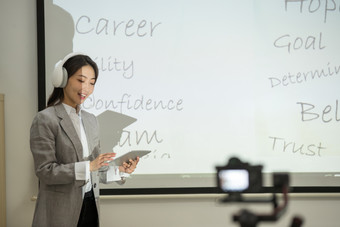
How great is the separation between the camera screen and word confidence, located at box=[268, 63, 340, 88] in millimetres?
2180

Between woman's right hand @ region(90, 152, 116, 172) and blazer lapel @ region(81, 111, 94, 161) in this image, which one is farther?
blazer lapel @ region(81, 111, 94, 161)

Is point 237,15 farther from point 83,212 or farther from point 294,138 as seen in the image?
point 83,212

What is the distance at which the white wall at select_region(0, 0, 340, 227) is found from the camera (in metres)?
2.97

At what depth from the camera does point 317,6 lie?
3.00 metres

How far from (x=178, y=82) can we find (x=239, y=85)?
0.43m

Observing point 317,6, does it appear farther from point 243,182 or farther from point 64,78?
point 243,182

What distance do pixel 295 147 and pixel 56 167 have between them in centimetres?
176

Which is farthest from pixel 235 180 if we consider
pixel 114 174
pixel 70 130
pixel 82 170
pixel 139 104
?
pixel 139 104

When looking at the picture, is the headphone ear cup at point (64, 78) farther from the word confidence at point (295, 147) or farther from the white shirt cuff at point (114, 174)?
the word confidence at point (295, 147)

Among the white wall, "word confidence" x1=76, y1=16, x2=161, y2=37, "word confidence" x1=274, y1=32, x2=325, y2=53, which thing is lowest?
the white wall

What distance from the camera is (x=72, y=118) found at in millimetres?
2059

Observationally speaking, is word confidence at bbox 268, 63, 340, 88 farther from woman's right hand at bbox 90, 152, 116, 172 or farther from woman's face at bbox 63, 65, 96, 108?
woman's right hand at bbox 90, 152, 116, 172

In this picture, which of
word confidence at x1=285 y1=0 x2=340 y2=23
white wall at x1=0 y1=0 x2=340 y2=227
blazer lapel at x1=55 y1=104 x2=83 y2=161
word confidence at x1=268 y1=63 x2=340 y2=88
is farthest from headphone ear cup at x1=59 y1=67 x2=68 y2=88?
word confidence at x1=285 y1=0 x2=340 y2=23

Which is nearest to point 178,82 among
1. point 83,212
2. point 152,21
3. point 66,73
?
point 152,21
